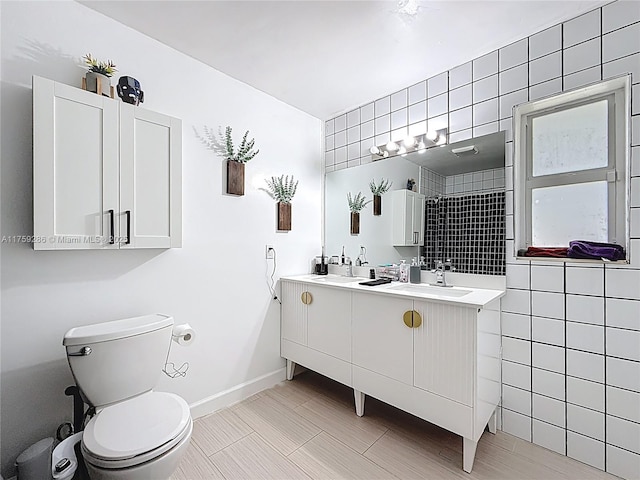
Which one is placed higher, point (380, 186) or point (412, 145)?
point (412, 145)

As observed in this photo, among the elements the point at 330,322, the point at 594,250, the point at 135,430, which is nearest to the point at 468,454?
the point at 330,322

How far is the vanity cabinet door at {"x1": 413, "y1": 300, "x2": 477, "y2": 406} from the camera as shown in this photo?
5.09 feet

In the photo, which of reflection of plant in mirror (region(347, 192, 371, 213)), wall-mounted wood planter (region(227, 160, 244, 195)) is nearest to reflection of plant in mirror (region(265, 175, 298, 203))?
wall-mounted wood planter (region(227, 160, 244, 195))

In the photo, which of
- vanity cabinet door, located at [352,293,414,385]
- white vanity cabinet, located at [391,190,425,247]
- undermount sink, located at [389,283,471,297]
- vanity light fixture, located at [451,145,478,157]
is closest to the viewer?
vanity cabinet door, located at [352,293,414,385]

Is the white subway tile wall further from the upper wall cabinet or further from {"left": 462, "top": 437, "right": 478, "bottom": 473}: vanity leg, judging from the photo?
the upper wall cabinet

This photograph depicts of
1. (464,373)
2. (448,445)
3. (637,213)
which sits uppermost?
(637,213)

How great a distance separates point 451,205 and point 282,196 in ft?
4.28

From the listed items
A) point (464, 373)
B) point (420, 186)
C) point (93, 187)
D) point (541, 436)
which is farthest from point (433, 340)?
point (93, 187)

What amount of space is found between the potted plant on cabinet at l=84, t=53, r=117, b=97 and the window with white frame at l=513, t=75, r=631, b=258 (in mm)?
2272

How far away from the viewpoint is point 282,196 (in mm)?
2590

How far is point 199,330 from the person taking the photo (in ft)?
6.81

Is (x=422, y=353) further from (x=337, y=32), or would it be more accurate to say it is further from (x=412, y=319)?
(x=337, y=32)

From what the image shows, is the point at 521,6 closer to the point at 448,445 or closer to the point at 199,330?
the point at 448,445

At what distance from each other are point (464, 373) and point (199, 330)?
1614 millimetres
